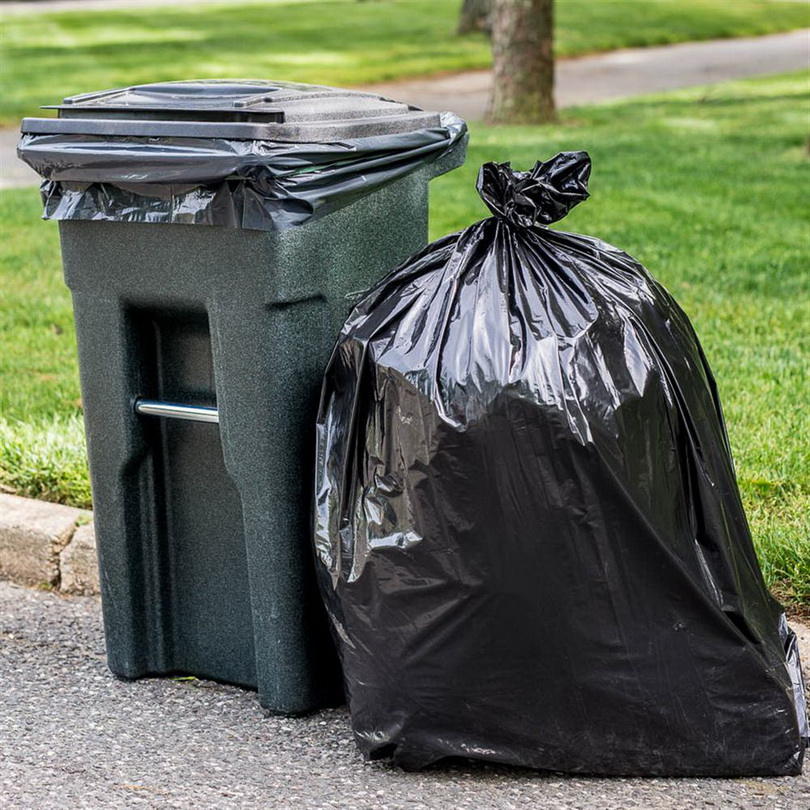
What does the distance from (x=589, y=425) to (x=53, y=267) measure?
4.13 metres

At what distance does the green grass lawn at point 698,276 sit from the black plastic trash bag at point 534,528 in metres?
0.61

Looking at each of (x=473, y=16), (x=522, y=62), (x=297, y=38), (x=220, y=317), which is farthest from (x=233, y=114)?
(x=473, y=16)

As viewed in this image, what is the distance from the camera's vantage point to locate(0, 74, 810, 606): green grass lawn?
338 cm

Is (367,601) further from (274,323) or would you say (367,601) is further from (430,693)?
(274,323)

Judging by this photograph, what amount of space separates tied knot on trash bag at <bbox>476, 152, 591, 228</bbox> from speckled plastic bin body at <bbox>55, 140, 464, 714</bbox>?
25 centimetres

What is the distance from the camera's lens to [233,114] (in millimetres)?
2227

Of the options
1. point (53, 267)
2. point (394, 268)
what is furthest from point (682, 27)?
point (394, 268)

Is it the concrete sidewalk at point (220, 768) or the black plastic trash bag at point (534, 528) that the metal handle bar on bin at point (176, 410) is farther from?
the concrete sidewalk at point (220, 768)

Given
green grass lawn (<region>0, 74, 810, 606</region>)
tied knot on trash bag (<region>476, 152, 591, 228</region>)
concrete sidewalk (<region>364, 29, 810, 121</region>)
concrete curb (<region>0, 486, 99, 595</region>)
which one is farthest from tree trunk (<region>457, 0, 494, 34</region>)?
tied knot on trash bag (<region>476, 152, 591, 228</region>)

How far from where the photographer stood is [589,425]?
211cm

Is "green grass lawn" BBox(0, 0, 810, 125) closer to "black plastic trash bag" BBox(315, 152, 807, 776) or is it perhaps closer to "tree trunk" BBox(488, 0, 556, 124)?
"tree trunk" BBox(488, 0, 556, 124)

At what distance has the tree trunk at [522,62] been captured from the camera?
412 inches

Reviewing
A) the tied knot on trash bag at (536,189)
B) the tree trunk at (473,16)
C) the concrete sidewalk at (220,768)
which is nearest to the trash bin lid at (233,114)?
the tied knot on trash bag at (536,189)

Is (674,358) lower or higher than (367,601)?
higher
